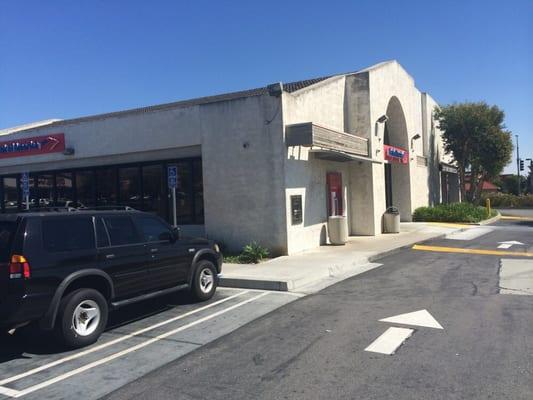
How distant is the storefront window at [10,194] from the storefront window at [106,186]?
489 cm

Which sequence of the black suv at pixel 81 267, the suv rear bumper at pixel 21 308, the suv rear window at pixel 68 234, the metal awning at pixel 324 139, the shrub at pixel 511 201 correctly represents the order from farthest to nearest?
the shrub at pixel 511 201 → the metal awning at pixel 324 139 → the suv rear window at pixel 68 234 → the black suv at pixel 81 267 → the suv rear bumper at pixel 21 308

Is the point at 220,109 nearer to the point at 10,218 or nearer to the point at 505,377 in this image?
the point at 10,218

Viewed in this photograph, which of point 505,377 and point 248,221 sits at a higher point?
point 248,221

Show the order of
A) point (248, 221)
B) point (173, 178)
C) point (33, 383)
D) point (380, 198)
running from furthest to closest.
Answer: point (380, 198), point (248, 221), point (173, 178), point (33, 383)

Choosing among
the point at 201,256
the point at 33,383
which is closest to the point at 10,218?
the point at 33,383

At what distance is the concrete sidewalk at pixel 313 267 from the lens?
383 inches

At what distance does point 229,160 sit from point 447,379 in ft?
33.8

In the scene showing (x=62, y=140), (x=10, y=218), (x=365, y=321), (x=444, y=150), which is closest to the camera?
(x=10, y=218)

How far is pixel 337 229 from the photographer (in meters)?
15.6

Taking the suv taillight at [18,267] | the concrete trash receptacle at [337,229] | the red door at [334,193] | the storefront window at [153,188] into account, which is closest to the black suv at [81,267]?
the suv taillight at [18,267]

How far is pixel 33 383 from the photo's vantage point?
4973 millimetres

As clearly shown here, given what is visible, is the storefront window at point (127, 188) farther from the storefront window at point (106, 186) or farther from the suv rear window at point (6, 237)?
the suv rear window at point (6, 237)

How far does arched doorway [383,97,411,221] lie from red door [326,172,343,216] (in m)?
7.63

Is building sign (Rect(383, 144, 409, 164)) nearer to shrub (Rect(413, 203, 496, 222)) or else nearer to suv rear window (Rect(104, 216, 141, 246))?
shrub (Rect(413, 203, 496, 222))
